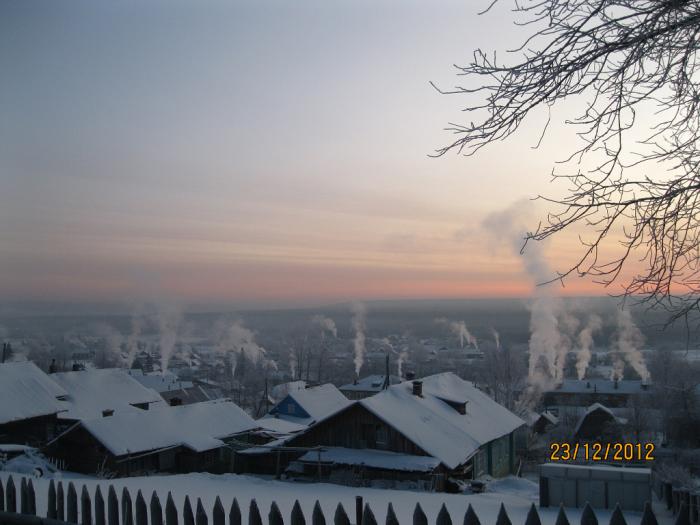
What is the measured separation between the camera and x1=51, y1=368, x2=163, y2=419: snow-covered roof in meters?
38.3

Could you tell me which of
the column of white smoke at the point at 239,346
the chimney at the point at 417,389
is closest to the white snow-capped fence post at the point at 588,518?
the chimney at the point at 417,389

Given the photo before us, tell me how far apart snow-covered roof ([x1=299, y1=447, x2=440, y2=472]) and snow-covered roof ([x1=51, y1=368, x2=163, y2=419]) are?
21.3 m

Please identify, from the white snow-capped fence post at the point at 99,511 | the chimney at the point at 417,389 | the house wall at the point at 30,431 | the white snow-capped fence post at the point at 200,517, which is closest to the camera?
the white snow-capped fence post at the point at 200,517

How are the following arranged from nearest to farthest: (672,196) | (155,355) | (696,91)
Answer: (672,196)
(696,91)
(155,355)

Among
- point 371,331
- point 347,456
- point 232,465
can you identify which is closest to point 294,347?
point 371,331

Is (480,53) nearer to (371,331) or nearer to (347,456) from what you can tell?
(347,456)

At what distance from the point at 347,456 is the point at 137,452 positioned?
9.40 m

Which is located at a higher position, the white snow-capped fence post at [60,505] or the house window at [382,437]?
the white snow-capped fence post at [60,505]

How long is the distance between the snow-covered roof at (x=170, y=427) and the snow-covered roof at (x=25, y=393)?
178 inches

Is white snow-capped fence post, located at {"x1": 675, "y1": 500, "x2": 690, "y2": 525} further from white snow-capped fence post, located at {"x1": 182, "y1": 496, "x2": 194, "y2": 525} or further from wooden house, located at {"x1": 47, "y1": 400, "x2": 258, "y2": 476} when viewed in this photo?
wooden house, located at {"x1": 47, "y1": 400, "x2": 258, "y2": 476}

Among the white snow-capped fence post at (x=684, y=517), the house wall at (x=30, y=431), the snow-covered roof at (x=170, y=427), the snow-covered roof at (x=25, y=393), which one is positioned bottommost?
the house wall at (x=30, y=431)

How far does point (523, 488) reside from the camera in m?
22.3

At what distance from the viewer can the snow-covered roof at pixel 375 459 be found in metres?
20.1

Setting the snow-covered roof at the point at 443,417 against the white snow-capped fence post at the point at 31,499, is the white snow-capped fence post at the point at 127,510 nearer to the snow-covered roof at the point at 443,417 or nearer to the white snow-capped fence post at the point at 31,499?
the white snow-capped fence post at the point at 31,499
